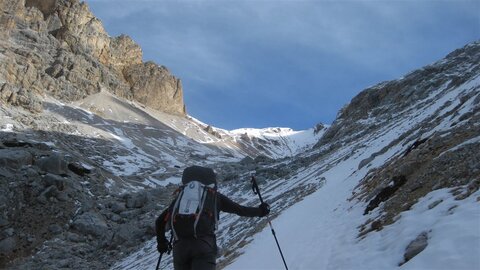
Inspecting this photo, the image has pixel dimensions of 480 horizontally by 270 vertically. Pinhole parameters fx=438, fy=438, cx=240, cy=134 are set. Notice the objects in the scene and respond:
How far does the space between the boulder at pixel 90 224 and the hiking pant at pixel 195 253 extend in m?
26.0

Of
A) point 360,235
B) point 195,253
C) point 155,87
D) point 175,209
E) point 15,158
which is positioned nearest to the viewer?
point 195,253

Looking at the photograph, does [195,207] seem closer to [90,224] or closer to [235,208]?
[235,208]

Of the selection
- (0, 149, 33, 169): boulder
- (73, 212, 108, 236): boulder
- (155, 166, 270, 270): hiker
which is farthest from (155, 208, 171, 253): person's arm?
(0, 149, 33, 169): boulder

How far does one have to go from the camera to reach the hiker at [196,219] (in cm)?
582

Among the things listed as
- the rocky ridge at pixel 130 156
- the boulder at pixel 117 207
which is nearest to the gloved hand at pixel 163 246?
the rocky ridge at pixel 130 156

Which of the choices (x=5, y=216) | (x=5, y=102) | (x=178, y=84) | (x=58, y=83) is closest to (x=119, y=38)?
(x=178, y=84)

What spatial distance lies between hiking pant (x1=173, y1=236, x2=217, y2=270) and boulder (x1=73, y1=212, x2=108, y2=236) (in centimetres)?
2605

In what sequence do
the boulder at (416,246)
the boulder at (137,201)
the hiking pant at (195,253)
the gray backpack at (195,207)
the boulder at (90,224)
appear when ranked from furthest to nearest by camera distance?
the boulder at (137,201)
the boulder at (90,224)
the boulder at (416,246)
the gray backpack at (195,207)
the hiking pant at (195,253)

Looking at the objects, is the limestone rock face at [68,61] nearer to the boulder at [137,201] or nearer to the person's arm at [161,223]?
the boulder at [137,201]

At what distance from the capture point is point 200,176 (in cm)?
650

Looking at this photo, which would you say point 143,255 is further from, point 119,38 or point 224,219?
point 119,38

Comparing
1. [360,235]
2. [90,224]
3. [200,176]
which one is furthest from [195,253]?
[90,224]

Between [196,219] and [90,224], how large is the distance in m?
27.5

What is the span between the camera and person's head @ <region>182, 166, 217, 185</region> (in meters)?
6.48
